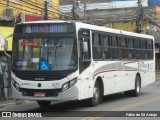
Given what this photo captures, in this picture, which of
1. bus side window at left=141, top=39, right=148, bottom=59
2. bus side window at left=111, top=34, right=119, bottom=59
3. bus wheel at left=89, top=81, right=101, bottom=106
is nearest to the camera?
bus wheel at left=89, top=81, right=101, bottom=106

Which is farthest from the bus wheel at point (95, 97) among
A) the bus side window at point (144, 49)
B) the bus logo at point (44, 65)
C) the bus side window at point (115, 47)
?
the bus side window at point (144, 49)

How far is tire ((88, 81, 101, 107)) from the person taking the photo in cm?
1630

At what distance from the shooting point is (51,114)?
14.4 metres

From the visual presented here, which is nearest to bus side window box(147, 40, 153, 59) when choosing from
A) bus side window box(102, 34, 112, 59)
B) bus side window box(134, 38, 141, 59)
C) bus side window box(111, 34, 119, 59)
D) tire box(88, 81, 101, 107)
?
bus side window box(134, 38, 141, 59)

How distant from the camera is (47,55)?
571 inches

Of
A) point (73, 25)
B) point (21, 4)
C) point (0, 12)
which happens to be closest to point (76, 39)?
point (73, 25)

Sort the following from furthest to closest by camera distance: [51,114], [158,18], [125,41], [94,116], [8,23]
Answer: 1. [158,18]
2. [8,23]
3. [125,41]
4. [51,114]
5. [94,116]

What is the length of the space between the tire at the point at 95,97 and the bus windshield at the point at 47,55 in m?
2.26

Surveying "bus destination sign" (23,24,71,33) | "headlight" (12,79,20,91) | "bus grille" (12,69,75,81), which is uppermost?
"bus destination sign" (23,24,71,33)

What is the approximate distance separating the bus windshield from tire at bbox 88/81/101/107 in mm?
2262

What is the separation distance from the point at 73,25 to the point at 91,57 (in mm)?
1680

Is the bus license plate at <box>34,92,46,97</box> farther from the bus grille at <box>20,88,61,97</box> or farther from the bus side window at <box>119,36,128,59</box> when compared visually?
the bus side window at <box>119,36,128,59</box>

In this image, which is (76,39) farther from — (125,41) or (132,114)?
(125,41)

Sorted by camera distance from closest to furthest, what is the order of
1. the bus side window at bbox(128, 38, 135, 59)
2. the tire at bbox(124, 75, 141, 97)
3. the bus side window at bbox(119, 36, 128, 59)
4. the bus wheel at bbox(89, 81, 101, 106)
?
the bus wheel at bbox(89, 81, 101, 106)
the bus side window at bbox(119, 36, 128, 59)
the bus side window at bbox(128, 38, 135, 59)
the tire at bbox(124, 75, 141, 97)
